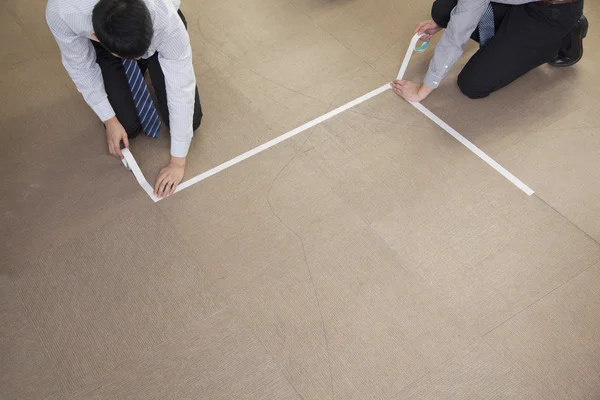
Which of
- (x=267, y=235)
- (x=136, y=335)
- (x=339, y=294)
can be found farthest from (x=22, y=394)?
(x=339, y=294)

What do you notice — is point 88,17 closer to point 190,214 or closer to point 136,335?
point 190,214

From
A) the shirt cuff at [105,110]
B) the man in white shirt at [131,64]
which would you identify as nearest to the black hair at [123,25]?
the man in white shirt at [131,64]

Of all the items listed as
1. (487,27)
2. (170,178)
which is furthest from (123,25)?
(487,27)

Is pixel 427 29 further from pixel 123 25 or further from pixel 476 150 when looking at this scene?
pixel 123 25

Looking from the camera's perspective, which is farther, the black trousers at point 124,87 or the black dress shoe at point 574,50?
the black dress shoe at point 574,50

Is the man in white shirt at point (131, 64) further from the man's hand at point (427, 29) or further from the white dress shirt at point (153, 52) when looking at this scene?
the man's hand at point (427, 29)

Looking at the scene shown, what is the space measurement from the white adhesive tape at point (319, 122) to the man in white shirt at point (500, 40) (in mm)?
94

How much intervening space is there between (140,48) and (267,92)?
95 cm

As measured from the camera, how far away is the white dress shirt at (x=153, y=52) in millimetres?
1479

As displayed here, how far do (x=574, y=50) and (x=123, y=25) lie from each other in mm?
2105

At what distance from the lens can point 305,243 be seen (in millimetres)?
1783

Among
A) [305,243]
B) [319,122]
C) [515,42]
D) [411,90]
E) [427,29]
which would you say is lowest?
[305,243]

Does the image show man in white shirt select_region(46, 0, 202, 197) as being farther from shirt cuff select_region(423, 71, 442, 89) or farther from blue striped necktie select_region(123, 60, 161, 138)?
shirt cuff select_region(423, 71, 442, 89)

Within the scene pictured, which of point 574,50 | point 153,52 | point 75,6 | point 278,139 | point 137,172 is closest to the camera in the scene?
point 75,6
